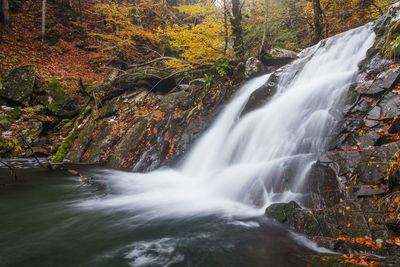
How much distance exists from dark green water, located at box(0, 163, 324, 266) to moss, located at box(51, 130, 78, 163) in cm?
426

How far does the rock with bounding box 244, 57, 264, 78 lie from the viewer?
869cm

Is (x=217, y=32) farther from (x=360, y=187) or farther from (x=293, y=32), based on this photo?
(x=360, y=187)

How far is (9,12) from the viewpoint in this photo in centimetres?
1476

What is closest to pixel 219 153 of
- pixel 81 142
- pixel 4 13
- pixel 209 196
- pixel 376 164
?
pixel 209 196

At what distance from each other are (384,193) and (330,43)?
21.9 ft

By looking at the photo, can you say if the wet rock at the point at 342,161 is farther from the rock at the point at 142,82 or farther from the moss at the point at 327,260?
the rock at the point at 142,82

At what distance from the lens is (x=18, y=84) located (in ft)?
31.4

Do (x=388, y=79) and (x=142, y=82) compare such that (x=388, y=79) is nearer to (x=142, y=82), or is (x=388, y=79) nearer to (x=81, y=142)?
(x=142, y=82)

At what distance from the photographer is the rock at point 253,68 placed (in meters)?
8.69

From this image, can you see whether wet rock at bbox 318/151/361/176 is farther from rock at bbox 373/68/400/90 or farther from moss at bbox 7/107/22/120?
moss at bbox 7/107/22/120

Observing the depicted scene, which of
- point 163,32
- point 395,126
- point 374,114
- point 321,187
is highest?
point 163,32

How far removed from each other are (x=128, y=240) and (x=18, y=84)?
10594 mm

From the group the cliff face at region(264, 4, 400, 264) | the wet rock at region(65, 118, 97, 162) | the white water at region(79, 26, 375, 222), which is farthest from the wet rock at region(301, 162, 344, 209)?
the wet rock at region(65, 118, 97, 162)

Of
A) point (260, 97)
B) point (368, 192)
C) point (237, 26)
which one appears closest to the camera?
point (368, 192)
